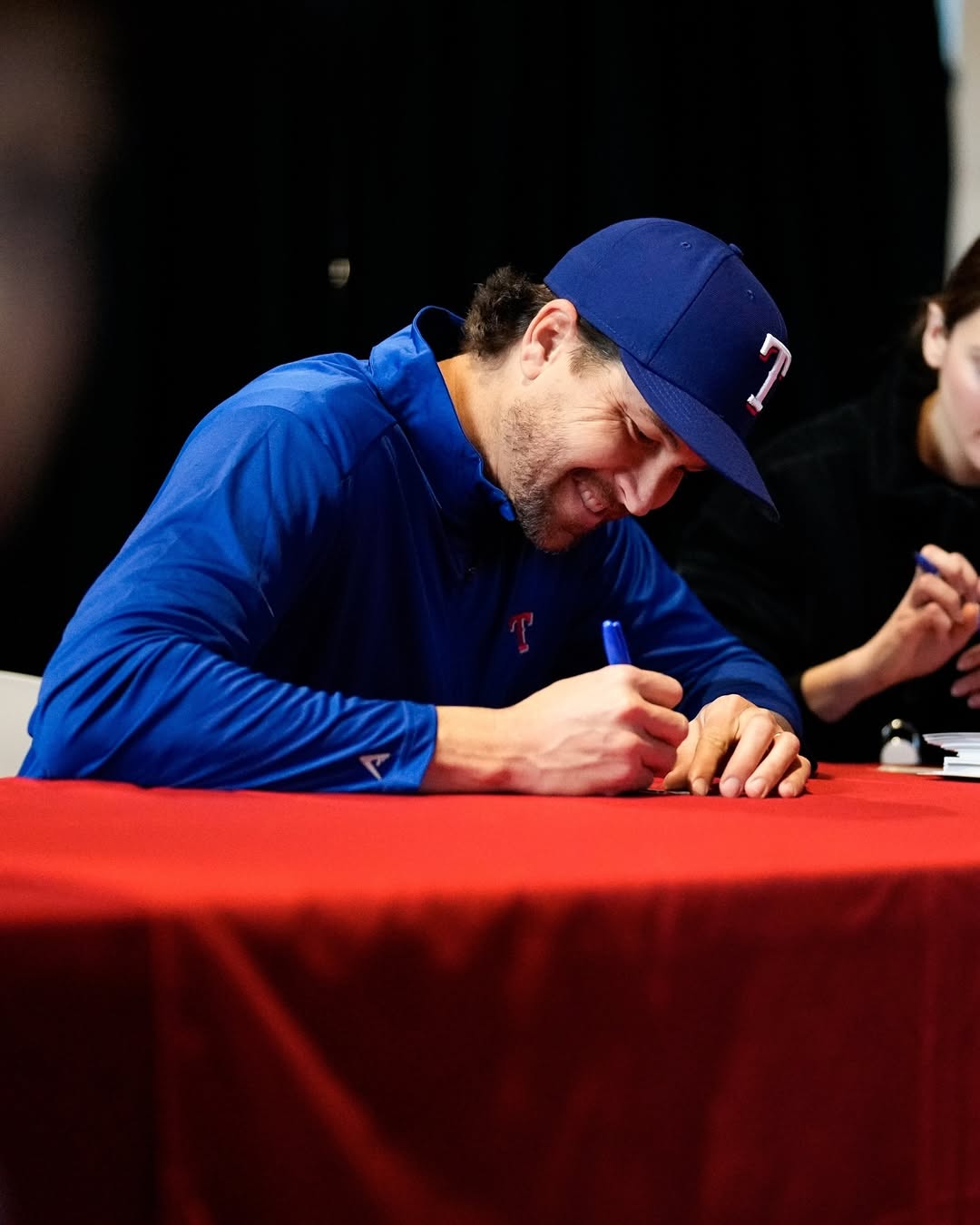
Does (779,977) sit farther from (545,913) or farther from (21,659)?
(21,659)

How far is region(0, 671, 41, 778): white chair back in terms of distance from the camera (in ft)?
4.66

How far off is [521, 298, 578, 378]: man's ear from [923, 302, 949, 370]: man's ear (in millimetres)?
914

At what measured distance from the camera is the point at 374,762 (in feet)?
3.22

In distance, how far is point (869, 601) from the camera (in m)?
2.05

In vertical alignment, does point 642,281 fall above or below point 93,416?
above

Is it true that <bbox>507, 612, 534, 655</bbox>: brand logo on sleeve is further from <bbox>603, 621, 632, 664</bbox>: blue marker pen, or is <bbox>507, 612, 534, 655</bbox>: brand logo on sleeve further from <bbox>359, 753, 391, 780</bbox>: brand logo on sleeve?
<bbox>359, 753, 391, 780</bbox>: brand logo on sleeve

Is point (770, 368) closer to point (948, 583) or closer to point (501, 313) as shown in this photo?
point (501, 313)

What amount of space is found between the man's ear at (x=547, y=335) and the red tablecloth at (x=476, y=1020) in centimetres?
58

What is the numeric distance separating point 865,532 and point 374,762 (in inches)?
50.7

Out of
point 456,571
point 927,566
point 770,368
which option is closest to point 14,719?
point 456,571

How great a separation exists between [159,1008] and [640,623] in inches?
42.0

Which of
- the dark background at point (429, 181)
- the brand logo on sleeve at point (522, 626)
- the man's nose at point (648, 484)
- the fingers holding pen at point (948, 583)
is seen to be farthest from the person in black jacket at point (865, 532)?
the man's nose at point (648, 484)

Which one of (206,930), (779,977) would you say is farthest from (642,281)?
(206,930)

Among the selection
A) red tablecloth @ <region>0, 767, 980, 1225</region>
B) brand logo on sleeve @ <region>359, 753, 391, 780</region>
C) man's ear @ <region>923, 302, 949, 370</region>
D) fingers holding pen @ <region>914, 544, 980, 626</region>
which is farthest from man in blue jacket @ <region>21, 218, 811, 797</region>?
man's ear @ <region>923, 302, 949, 370</region>
